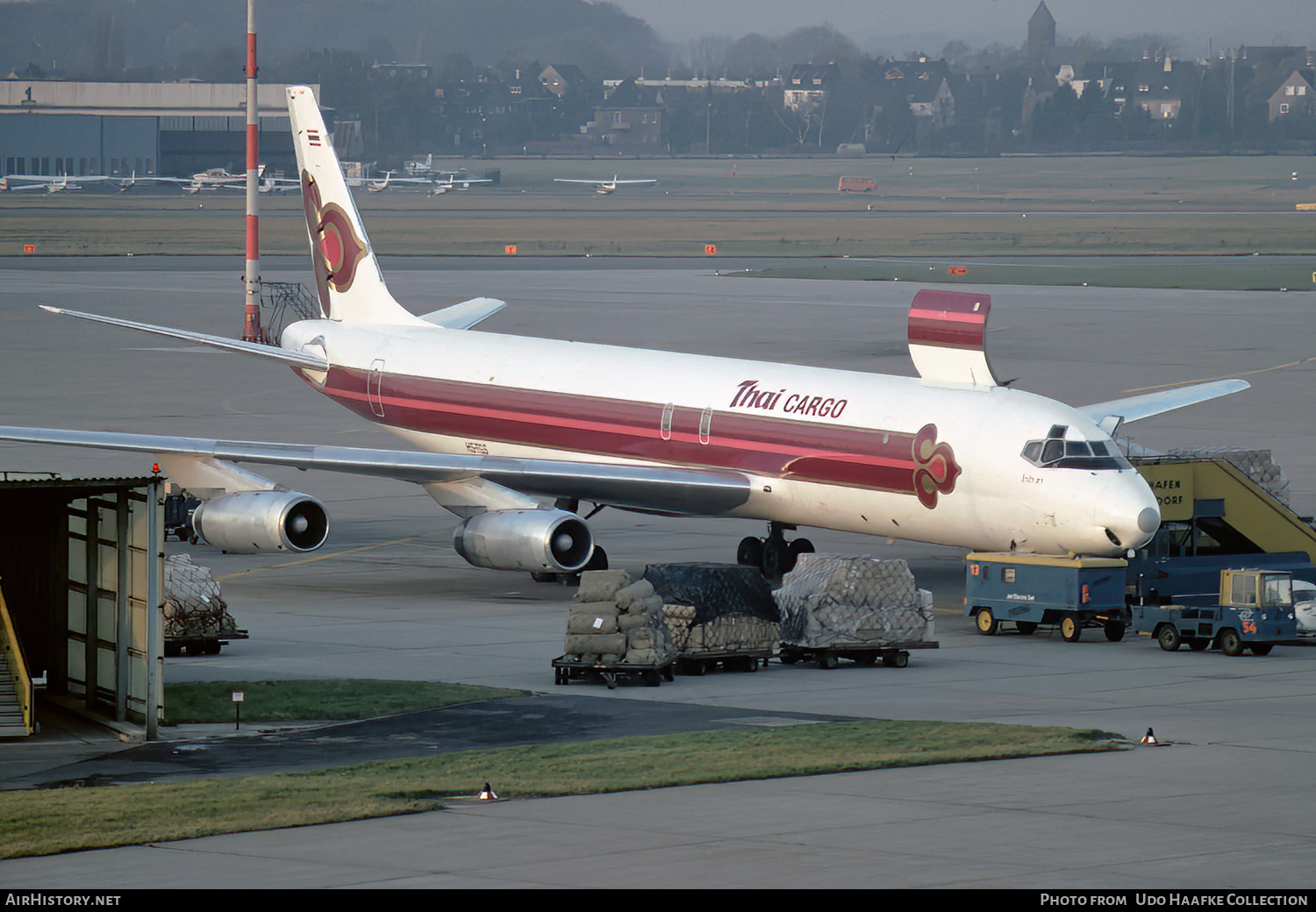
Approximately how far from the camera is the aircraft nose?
31953 mm

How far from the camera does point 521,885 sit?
16.2 metres

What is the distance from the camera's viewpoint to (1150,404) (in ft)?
144

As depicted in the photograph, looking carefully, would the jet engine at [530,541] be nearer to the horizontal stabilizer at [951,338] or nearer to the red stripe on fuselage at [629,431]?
the red stripe on fuselage at [629,431]

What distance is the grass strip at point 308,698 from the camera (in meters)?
25.5

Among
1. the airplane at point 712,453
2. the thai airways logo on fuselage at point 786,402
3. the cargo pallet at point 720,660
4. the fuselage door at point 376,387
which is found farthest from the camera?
the fuselage door at point 376,387

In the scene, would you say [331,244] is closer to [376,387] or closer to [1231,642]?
[376,387]

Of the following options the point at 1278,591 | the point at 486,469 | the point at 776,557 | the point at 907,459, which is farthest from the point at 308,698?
the point at 1278,591

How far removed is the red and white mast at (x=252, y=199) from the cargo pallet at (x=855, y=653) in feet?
139

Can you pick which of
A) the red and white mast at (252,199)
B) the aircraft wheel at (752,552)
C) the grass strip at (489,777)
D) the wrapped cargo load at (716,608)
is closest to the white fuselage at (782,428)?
the aircraft wheel at (752,552)

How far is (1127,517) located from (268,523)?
50.6 ft

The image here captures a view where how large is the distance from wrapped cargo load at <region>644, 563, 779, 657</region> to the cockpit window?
19.2ft

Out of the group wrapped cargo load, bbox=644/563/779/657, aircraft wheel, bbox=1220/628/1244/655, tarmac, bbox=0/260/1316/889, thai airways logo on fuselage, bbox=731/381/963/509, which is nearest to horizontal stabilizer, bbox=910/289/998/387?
thai airways logo on fuselage, bbox=731/381/963/509

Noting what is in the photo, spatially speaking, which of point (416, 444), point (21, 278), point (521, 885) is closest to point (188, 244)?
point (21, 278)

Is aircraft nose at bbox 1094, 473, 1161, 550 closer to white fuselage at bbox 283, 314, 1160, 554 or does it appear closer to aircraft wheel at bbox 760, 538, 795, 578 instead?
white fuselage at bbox 283, 314, 1160, 554
